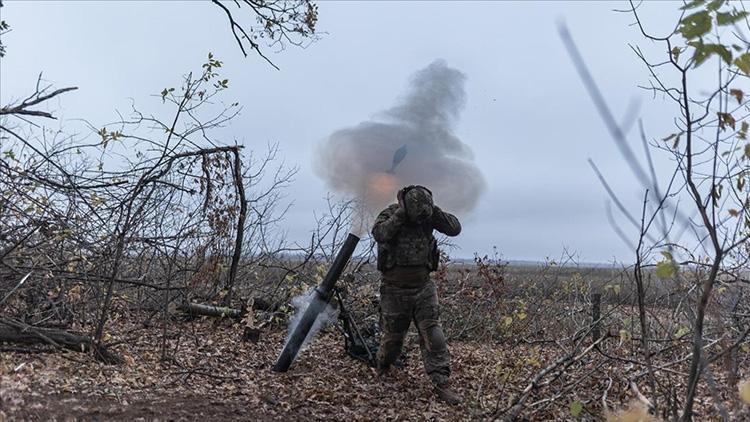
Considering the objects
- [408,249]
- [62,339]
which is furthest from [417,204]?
[62,339]

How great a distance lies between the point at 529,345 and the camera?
888cm

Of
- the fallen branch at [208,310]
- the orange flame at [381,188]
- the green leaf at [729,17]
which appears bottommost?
the fallen branch at [208,310]

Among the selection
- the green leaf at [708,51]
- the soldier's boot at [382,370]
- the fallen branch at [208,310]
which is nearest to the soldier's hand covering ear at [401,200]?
the soldier's boot at [382,370]

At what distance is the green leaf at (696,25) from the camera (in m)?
2.00

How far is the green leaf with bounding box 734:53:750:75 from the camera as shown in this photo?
2086 millimetres

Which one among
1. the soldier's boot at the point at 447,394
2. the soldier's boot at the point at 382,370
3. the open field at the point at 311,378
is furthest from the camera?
the soldier's boot at the point at 382,370

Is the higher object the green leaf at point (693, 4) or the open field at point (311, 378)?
the green leaf at point (693, 4)

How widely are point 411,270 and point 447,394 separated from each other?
4.30ft

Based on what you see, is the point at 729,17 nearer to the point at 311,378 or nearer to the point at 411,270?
A: the point at 411,270

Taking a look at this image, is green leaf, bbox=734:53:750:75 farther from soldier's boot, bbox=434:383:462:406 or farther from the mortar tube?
the mortar tube

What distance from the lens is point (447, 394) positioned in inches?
240

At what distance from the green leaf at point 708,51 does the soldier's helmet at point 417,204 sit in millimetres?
4376

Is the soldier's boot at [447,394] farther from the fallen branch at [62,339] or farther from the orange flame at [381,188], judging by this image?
the fallen branch at [62,339]

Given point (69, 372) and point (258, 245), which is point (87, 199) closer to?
point (69, 372)
